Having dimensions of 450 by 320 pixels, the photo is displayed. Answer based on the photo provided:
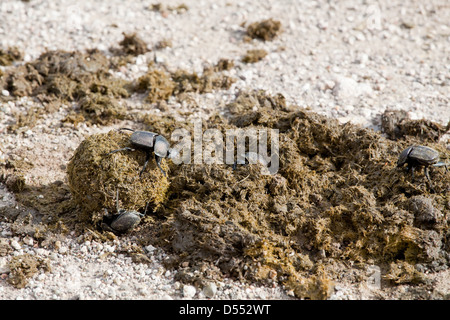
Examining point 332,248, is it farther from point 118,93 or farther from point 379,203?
point 118,93

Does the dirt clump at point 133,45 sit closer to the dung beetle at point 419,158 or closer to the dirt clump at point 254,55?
the dirt clump at point 254,55

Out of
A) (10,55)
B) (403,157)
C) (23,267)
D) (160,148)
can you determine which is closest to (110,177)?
(160,148)

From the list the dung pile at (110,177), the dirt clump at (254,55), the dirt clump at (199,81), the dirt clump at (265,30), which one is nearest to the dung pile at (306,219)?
the dung pile at (110,177)

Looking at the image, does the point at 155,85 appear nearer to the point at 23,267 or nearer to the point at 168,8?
the point at 168,8

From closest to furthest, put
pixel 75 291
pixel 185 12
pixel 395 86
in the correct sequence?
pixel 75 291, pixel 395 86, pixel 185 12

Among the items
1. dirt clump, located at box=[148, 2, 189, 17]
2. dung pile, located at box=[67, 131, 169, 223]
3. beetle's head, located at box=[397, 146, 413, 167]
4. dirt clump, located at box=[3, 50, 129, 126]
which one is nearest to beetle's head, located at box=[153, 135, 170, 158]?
dung pile, located at box=[67, 131, 169, 223]

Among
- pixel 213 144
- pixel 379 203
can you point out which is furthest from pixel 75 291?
pixel 379 203

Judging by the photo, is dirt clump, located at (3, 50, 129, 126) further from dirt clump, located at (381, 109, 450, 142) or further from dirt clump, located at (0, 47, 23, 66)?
dirt clump, located at (381, 109, 450, 142)
